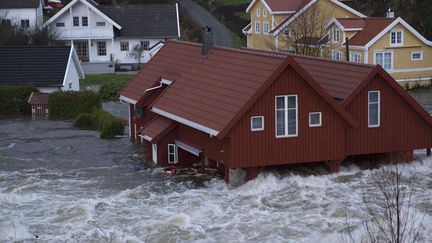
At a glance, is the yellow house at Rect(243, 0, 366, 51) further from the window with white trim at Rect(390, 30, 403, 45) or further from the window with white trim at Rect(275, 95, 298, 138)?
the window with white trim at Rect(275, 95, 298, 138)

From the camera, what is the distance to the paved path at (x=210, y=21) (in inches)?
2565

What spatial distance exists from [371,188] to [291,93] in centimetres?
343

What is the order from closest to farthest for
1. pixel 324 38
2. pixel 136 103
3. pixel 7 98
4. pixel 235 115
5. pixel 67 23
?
pixel 235 115
pixel 136 103
pixel 7 98
pixel 324 38
pixel 67 23

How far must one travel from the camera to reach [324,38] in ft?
158

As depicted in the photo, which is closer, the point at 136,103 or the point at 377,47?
the point at 136,103

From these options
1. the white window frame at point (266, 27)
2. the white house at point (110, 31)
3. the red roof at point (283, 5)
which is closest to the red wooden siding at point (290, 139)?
the red roof at point (283, 5)

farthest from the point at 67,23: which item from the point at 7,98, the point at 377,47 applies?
the point at 377,47

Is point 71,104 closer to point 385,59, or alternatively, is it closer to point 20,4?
point 385,59

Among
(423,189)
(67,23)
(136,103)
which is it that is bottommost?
(423,189)

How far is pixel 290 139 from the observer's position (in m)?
22.8

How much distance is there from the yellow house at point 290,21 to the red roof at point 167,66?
51.1 feet

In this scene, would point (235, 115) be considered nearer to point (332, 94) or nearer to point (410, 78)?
point (332, 94)

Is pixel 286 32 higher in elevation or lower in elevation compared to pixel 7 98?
higher

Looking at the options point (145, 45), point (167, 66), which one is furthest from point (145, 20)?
point (167, 66)
